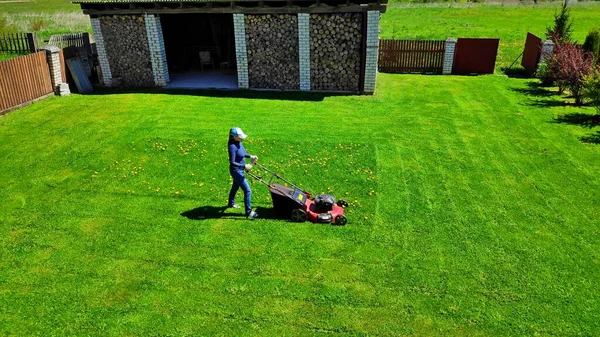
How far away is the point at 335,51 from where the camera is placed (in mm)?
17859

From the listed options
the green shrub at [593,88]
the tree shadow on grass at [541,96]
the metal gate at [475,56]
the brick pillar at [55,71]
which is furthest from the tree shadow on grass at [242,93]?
the green shrub at [593,88]

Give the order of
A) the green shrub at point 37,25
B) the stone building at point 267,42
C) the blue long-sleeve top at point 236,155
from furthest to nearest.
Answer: the green shrub at point 37,25 → the stone building at point 267,42 → the blue long-sleeve top at point 236,155

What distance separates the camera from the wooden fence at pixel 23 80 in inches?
616

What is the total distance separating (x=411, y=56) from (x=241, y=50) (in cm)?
864

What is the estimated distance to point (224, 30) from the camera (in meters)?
23.0

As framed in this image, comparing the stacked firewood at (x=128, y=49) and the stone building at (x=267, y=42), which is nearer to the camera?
the stone building at (x=267, y=42)

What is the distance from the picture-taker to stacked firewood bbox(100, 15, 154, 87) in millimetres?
18766

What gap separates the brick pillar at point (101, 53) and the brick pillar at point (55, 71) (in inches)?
75.6

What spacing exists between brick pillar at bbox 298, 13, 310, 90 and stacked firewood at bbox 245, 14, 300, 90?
0.60 ft

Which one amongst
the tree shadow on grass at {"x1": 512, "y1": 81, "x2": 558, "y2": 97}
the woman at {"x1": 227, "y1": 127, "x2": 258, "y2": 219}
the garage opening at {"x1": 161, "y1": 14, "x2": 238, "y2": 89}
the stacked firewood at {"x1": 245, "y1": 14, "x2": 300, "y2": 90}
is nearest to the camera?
the woman at {"x1": 227, "y1": 127, "x2": 258, "y2": 219}

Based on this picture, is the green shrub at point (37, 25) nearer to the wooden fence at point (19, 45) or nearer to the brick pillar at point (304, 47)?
the wooden fence at point (19, 45)

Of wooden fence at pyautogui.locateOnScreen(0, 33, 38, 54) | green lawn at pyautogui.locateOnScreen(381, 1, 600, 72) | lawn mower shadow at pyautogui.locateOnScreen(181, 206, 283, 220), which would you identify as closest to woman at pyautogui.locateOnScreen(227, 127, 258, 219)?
lawn mower shadow at pyautogui.locateOnScreen(181, 206, 283, 220)

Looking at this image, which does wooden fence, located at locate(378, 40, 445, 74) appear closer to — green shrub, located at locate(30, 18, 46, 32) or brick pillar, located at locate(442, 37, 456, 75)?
brick pillar, located at locate(442, 37, 456, 75)

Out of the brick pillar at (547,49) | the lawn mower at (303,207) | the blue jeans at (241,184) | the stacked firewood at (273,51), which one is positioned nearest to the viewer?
the blue jeans at (241,184)
